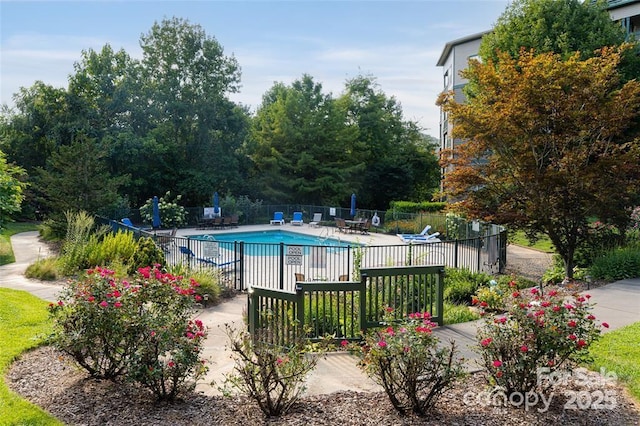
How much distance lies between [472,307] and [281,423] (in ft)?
18.7

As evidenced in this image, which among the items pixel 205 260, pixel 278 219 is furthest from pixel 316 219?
pixel 205 260

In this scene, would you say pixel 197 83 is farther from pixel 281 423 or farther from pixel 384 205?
pixel 281 423

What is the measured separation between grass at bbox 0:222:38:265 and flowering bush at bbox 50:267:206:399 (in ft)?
35.3

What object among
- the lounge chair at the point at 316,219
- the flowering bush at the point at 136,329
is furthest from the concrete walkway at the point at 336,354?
the lounge chair at the point at 316,219

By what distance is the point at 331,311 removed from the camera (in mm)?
7035

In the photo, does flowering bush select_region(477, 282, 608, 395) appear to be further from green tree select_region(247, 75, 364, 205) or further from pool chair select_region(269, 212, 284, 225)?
green tree select_region(247, 75, 364, 205)

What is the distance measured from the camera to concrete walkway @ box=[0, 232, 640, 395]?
17.5 ft

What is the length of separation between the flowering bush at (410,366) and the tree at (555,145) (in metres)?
8.65

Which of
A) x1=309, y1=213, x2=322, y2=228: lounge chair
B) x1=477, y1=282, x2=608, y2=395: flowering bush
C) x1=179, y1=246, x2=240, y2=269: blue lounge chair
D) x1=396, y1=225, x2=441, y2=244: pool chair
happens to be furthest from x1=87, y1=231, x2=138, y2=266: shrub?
x1=309, y1=213, x2=322, y2=228: lounge chair

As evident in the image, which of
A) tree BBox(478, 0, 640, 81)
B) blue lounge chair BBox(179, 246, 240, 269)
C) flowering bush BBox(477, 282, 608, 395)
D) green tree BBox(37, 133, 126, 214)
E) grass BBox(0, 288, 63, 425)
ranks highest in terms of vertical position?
tree BBox(478, 0, 640, 81)

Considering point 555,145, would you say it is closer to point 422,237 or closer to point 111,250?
point 422,237

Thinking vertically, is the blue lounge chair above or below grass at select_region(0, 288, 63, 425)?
above

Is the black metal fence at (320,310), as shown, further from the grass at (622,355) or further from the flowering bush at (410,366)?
the grass at (622,355)

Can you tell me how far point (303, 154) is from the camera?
32469 millimetres
